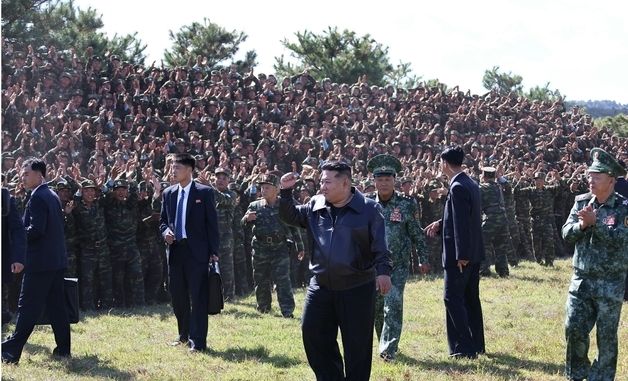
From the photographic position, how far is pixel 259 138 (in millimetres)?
22359

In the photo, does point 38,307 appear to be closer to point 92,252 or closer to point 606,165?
point 92,252

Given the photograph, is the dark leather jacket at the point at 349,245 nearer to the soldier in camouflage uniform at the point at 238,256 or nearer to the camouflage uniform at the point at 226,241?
the camouflage uniform at the point at 226,241

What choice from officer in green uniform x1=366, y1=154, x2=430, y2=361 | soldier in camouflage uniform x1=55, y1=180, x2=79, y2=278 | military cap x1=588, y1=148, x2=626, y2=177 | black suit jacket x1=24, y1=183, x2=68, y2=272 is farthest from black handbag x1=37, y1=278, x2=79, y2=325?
military cap x1=588, y1=148, x2=626, y2=177

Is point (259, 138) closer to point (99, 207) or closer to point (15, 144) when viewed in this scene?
point (15, 144)

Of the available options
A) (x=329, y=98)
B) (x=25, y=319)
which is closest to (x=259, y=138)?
(x=329, y=98)

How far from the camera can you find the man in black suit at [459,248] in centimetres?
915

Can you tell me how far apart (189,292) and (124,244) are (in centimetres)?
390

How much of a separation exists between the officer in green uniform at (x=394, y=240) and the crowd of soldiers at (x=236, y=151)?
0.87 ft

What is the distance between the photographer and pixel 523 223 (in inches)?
818

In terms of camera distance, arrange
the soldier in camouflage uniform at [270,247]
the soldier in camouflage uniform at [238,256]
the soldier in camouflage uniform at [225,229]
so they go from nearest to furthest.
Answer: the soldier in camouflage uniform at [270,247]
the soldier in camouflage uniform at [225,229]
the soldier in camouflage uniform at [238,256]

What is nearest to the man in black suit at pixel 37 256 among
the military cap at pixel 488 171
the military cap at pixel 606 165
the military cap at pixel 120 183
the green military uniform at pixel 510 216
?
the military cap at pixel 120 183

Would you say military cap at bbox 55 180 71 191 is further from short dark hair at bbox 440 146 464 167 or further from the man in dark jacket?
the man in dark jacket

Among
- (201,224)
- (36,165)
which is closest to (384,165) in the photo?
(201,224)

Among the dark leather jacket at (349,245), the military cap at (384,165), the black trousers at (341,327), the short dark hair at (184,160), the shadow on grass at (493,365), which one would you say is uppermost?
the short dark hair at (184,160)
